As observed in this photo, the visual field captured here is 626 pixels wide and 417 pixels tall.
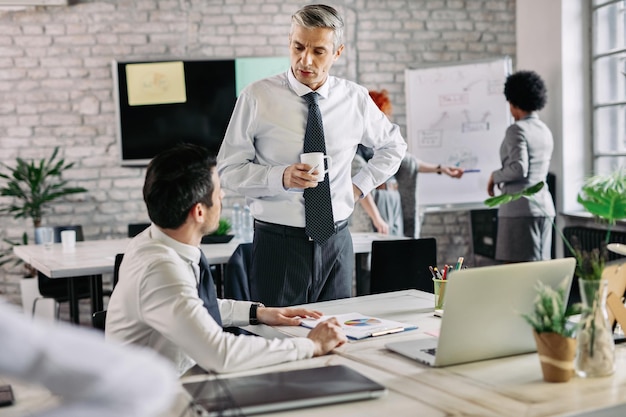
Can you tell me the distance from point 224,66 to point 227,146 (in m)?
3.62

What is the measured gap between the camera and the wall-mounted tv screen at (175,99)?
6398mm

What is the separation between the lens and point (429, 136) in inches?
256

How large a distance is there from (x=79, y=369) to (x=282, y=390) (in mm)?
623

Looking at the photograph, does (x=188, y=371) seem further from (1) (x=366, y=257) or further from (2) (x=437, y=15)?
(2) (x=437, y=15)

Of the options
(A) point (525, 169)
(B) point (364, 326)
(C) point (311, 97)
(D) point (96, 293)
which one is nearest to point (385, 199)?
(A) point (525, 169)

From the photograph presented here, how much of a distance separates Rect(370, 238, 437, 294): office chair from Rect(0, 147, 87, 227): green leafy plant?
3.24m

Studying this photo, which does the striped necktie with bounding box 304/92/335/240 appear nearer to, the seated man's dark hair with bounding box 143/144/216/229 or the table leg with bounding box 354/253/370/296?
the seated man's dark hair with bounding box 143/144/216/229

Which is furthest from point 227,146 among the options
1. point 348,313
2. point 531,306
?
point 531,306

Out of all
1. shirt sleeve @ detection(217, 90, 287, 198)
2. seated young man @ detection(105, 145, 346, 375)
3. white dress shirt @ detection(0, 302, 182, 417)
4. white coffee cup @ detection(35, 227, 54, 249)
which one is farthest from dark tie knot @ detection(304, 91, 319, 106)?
white coffee cup @ detection(35, 227, 54, 249)

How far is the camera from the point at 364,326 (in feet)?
7.14

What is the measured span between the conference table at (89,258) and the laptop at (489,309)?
8.09 ft

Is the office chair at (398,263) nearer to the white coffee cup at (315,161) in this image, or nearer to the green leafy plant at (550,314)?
the white coffee cup at (315,161)

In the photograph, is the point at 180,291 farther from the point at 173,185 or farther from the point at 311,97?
the point at 311,97

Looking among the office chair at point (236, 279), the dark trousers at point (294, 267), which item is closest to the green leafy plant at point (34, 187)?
the office chair at point (236, 279)
